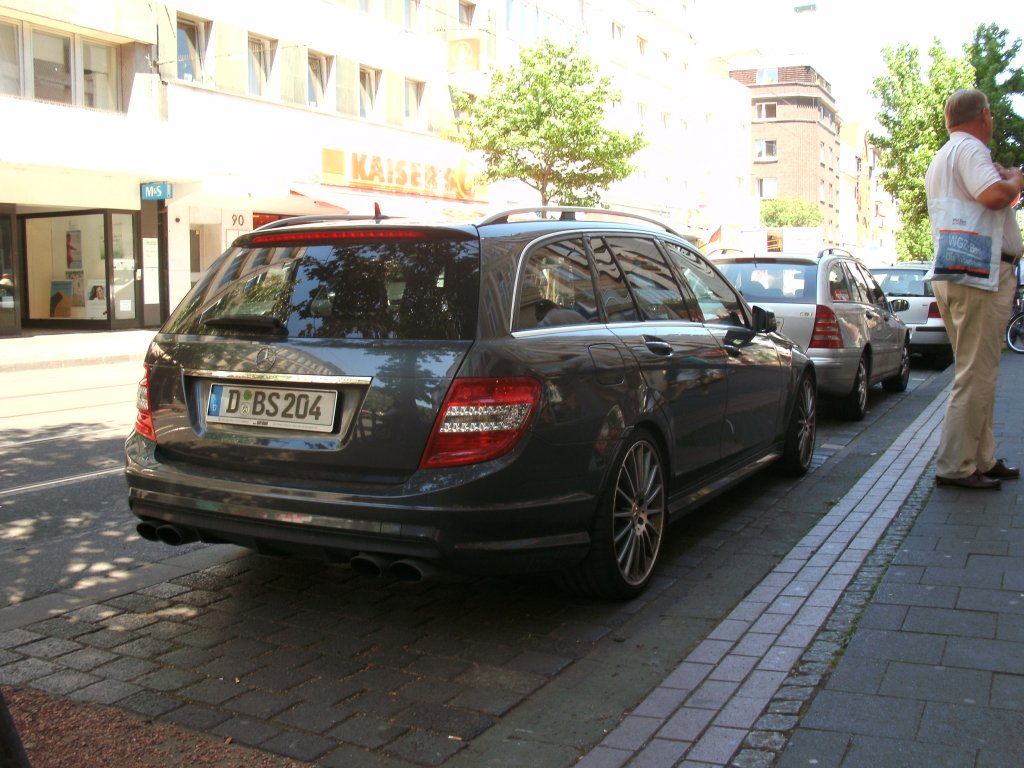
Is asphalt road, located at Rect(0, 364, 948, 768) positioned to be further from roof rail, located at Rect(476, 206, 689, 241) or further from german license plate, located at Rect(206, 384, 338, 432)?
roof rail, located at Rect(476, 206, 689, 241)

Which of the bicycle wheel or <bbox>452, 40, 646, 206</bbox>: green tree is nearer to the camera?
the bicycle wheel

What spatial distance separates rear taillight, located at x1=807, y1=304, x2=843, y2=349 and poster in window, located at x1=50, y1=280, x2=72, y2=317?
19920 millimetres

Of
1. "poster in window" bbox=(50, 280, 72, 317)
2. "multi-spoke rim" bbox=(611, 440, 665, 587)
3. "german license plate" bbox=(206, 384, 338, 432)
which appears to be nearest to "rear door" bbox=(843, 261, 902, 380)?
"multi-spoke rim" bbox=(611, 440, 665, 587)

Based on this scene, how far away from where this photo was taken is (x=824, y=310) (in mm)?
9688

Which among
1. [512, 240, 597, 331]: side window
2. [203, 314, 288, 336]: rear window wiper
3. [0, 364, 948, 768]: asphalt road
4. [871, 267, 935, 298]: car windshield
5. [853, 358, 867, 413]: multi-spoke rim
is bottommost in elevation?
[0, 364, 948, 768]: asphalt road

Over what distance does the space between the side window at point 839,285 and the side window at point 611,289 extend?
527cm

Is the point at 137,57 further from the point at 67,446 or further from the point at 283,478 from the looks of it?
the point at 283,478

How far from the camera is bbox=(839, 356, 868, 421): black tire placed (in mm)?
10102

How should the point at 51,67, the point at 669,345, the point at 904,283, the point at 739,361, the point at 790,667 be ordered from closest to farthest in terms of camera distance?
the point at 790,667 < the point at 669,345 < the point at 739,361 < the point at 904,283 < the point at 51,67

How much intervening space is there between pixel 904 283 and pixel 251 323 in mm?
15380

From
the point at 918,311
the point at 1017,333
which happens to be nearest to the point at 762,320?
the point at 918,311

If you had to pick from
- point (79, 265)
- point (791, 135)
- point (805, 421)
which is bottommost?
point (805, 421)

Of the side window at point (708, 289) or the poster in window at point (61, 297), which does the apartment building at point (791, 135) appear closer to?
the poster in window at point (61, 297)

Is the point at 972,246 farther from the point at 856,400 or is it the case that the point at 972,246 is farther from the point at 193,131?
the point at 193,131
